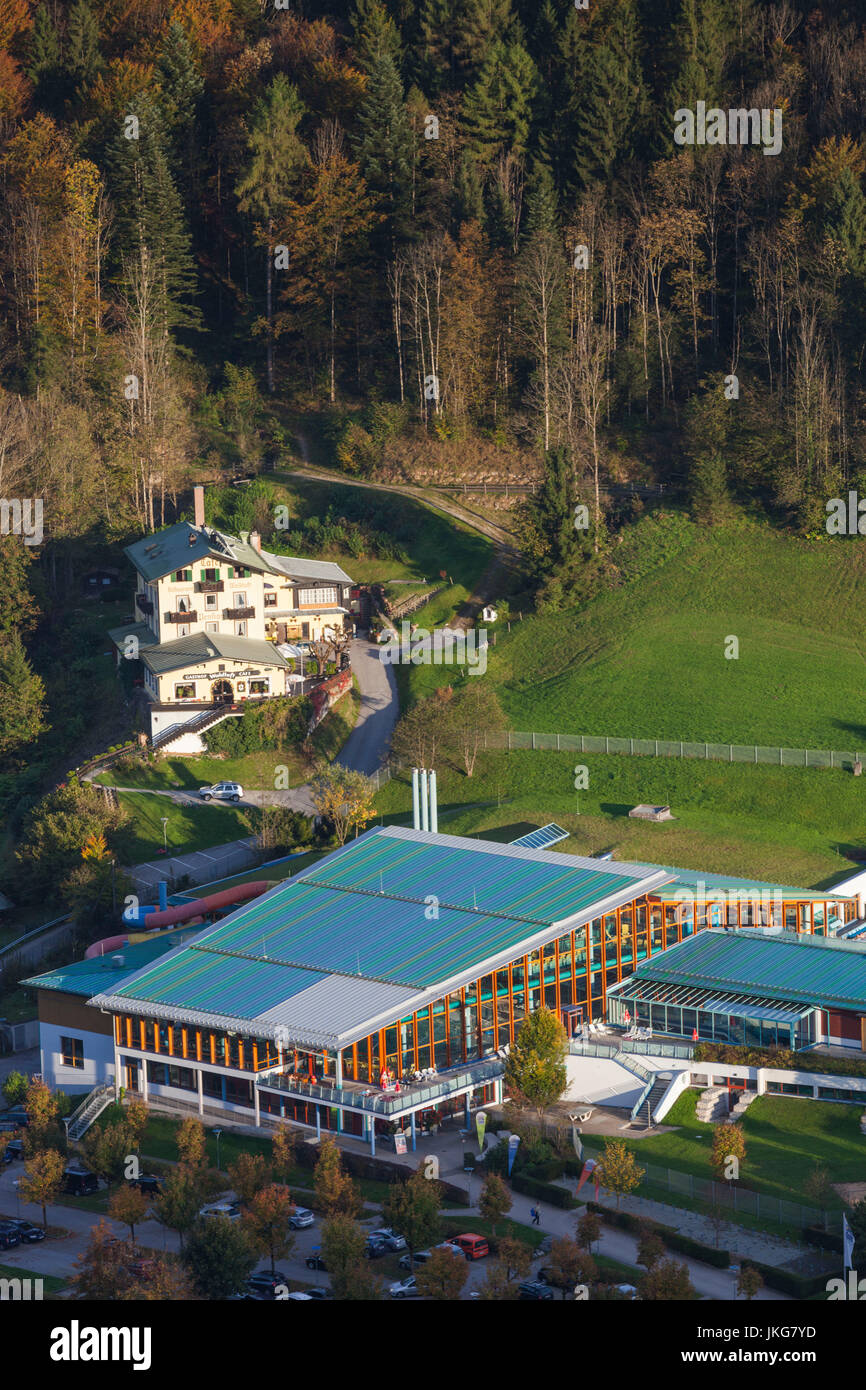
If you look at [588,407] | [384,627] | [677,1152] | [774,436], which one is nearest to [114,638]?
[384,627]

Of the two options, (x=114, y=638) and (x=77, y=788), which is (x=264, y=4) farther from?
(x=77, y=788)

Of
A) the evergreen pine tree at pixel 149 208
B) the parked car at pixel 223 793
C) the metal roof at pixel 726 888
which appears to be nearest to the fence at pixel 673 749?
the parked car at pixel 223 793

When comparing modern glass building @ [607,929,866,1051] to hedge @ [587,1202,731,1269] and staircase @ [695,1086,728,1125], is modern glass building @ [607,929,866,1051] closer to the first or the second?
staircase @ [695,1086,728,1125]

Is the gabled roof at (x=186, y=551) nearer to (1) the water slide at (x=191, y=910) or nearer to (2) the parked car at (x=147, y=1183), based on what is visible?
(1) the water slide at (x=191, y=910)

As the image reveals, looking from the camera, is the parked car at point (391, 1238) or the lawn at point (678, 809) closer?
the parked car at point (391, 1238)

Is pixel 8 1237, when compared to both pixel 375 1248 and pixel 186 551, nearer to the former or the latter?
pixel 375 1248
